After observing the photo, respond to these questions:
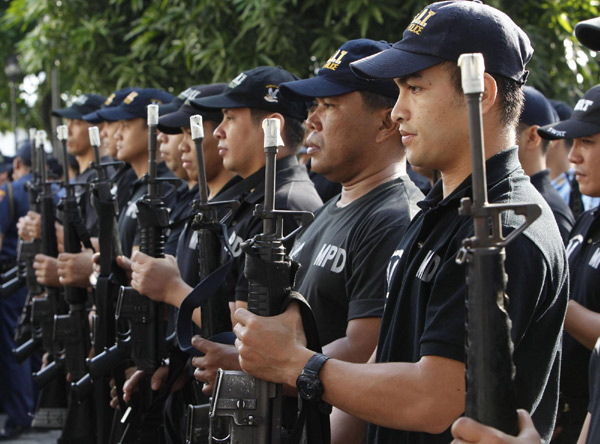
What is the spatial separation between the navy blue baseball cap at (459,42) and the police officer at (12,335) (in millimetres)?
6511

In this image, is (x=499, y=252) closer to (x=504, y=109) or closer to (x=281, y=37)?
(x=504, y=109)

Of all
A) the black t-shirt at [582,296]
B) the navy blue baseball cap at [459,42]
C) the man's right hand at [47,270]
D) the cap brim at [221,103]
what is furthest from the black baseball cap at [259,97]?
the man's right hand at [47,270]

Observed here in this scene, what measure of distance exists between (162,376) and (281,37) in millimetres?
3357

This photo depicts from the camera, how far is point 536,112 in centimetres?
463

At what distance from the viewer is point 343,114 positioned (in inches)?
138

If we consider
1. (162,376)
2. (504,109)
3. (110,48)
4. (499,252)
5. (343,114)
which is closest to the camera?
(499,252)

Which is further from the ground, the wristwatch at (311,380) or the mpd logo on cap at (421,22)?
the mpd logo on cap at (421,22)

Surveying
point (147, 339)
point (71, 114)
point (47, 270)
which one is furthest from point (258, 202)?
point (71, 114)

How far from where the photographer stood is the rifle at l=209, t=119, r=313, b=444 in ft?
8.24

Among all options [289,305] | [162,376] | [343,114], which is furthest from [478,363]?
[162,376]

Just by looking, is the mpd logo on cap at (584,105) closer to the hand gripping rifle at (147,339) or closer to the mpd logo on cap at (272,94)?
the mpd logo on cap at (272,94)

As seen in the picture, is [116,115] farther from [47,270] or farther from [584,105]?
[584,105]

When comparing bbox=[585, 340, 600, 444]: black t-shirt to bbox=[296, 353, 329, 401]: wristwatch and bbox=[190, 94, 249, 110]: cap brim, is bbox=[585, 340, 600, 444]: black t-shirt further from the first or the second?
bbox=[190, 94, 249, 110]: cap brim

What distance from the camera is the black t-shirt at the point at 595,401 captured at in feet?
6.27
